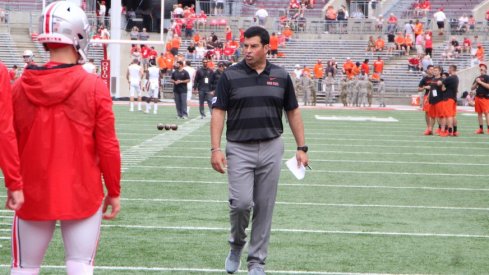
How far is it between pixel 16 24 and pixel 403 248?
37.6 m

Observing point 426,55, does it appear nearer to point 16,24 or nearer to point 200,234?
point 16,24

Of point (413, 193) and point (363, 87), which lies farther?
point (363, 87)

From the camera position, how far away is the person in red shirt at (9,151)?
4.91m

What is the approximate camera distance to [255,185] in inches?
303

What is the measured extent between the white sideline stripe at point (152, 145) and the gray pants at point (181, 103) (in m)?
1.56

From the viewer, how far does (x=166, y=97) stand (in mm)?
41344

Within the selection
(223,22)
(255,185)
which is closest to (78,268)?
(255,185)

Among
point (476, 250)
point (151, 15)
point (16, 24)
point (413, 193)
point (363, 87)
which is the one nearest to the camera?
point (476, 250)

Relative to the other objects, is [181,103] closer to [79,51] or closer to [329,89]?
[329,89]

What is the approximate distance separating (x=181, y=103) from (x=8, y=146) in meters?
22.5

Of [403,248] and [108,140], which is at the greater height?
[108,140]

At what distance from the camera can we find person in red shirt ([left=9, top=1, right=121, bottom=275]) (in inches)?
203

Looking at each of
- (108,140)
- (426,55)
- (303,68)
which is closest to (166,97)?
(303,68)

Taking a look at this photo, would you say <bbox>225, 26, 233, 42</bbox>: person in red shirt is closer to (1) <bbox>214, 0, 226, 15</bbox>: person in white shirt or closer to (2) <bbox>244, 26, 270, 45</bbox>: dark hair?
(1) <bbox>214, 0, 226, 15</bbox>: person in white shirt
